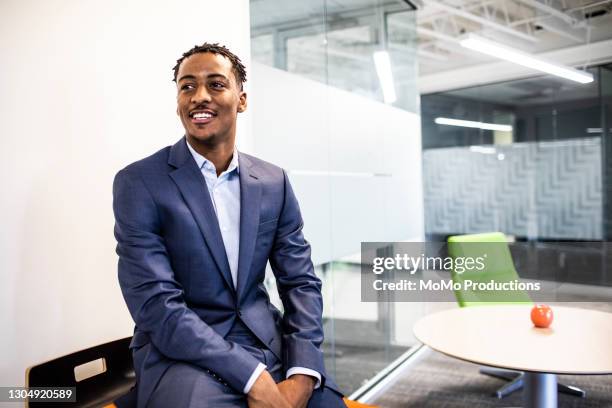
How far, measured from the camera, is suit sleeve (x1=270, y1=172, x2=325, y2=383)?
1.63 metres

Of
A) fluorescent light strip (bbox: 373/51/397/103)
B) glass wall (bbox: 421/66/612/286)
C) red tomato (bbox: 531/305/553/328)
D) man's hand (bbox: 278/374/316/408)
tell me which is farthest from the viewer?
glass wall (bbox: 421/66/612/286)

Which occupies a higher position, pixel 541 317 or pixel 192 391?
pixel 192 391

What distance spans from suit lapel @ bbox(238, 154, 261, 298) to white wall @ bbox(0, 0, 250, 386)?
625 mm

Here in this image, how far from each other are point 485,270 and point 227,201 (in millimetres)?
2675

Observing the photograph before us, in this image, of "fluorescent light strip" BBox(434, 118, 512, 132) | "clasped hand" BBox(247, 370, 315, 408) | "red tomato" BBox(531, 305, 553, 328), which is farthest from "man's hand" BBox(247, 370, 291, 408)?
"fluorescent light strip" BBox(434, 118, 512, 132)

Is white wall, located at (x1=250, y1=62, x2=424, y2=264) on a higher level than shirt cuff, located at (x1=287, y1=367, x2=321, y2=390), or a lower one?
higher

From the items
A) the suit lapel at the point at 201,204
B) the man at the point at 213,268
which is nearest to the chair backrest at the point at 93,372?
the man at the point at 213,268

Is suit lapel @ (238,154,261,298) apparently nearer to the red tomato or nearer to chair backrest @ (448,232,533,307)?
the red tomato

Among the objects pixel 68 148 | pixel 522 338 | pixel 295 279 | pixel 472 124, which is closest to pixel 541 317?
pixel 522 338

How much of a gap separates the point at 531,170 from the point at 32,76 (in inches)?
296

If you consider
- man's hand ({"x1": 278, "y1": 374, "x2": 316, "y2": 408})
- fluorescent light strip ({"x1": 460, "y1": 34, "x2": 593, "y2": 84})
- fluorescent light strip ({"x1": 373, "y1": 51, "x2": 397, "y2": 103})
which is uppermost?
fluorescent light strip ({"x1": 460, "y1": 34, "x2": 593, "y2": 84})

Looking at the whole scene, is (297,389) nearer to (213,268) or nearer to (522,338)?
(213,268)

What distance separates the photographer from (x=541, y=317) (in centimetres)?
257

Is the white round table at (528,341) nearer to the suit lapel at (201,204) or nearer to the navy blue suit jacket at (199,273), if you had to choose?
the navy blue suit jacket at (199,273)
